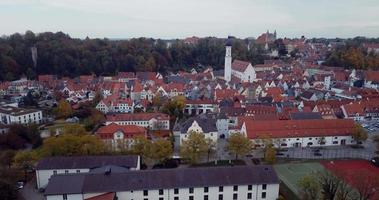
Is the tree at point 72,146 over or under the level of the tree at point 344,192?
over

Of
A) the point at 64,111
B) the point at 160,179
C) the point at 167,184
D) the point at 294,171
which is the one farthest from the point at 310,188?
the point at 64,111

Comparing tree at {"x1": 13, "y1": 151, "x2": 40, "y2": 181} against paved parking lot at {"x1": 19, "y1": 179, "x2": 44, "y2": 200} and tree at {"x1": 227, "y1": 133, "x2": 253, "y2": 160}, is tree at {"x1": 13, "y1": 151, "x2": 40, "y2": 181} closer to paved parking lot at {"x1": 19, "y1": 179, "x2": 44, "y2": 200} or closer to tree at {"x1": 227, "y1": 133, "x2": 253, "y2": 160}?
paved parking lot at {"x1": 19, "y1": 179, "x2": 44, "y2": 200}

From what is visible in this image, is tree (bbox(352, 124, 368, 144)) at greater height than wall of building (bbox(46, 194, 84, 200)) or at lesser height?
greater

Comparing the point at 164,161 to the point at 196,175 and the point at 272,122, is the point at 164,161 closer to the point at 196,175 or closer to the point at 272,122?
the point at 196,175

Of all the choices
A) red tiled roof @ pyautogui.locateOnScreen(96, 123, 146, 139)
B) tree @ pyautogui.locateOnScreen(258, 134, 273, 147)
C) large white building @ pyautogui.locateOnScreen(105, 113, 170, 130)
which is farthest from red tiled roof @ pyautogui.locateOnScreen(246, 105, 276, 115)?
red tiled roof @ pyautogui.locateOnScreen(96, 123, 146, 139)

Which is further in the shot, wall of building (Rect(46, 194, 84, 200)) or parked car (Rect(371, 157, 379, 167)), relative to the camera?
parked car (Rect(371, 157, 379, 167))

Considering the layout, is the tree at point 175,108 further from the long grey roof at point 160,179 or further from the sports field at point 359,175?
the long grey roof at point 160,179

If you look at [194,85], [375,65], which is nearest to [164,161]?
[194,85]

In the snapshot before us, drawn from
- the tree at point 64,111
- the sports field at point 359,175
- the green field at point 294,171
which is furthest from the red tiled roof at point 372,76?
the tree at point 64,111
